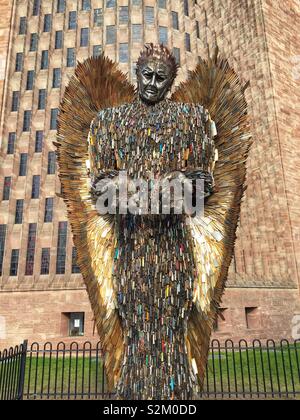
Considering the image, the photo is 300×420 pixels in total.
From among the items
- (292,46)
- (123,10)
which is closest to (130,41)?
(123,10)

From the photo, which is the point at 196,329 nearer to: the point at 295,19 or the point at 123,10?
the point at 123,10

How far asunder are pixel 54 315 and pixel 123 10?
2251 centimetres

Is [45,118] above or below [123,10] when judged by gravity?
below

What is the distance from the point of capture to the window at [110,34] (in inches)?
967

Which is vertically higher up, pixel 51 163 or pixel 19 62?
pixel 19 62

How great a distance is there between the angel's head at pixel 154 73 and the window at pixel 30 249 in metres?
19.2

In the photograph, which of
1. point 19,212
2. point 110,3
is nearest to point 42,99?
point 19,212

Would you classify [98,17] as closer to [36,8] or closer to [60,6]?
[60,6]

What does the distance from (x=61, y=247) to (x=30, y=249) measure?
6.71 ft

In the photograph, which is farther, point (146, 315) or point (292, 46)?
point (292, 46)

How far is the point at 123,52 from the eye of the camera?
2408 centimetres

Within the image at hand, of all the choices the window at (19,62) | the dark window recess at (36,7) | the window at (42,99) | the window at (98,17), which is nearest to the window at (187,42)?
the window at (98,17)

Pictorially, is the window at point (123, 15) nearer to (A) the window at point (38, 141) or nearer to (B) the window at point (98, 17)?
(B) the window at point (98, 17)

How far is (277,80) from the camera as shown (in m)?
25.9
